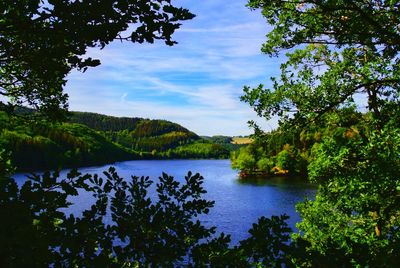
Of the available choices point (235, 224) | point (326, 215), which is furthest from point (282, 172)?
point (326, 215)

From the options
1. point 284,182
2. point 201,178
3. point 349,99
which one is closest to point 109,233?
point 201,178

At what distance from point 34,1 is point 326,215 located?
12.4 m

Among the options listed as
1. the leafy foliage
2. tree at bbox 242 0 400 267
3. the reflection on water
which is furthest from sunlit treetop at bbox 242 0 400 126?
the reflection on water

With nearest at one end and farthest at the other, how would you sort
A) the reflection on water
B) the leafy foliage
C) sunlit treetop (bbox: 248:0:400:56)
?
the leafy foliage < sunlit treetop (bbox: 248:0:400:56) < the reflection on water

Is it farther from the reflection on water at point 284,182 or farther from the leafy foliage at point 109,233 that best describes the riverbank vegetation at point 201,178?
the reflection on water at point 284,182

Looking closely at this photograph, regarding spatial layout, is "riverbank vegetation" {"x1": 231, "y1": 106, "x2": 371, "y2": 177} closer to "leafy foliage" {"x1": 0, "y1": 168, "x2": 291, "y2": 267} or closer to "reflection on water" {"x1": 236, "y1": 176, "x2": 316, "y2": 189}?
"leafy foliage" {"x1": 0, "y1": 168, "x2": 291, "y2": 267}

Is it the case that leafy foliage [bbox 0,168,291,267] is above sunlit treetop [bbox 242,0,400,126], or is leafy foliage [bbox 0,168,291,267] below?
below

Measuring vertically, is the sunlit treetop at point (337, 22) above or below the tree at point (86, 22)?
above

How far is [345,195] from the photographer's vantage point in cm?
1178

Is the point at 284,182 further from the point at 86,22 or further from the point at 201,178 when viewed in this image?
the point at 86,22

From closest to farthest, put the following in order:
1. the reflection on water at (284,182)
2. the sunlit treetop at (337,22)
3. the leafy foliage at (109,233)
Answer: the leafy foliage at (109,233), the sunlit treetop at (337,22), the reflection on water at (284,182)

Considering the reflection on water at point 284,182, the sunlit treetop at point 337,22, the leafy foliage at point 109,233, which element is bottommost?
the reflection on water at point 284,182

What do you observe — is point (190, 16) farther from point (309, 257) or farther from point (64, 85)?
point (64, 85)

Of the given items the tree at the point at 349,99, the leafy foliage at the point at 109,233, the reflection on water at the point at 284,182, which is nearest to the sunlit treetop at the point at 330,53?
the tree at the point at 349,99
